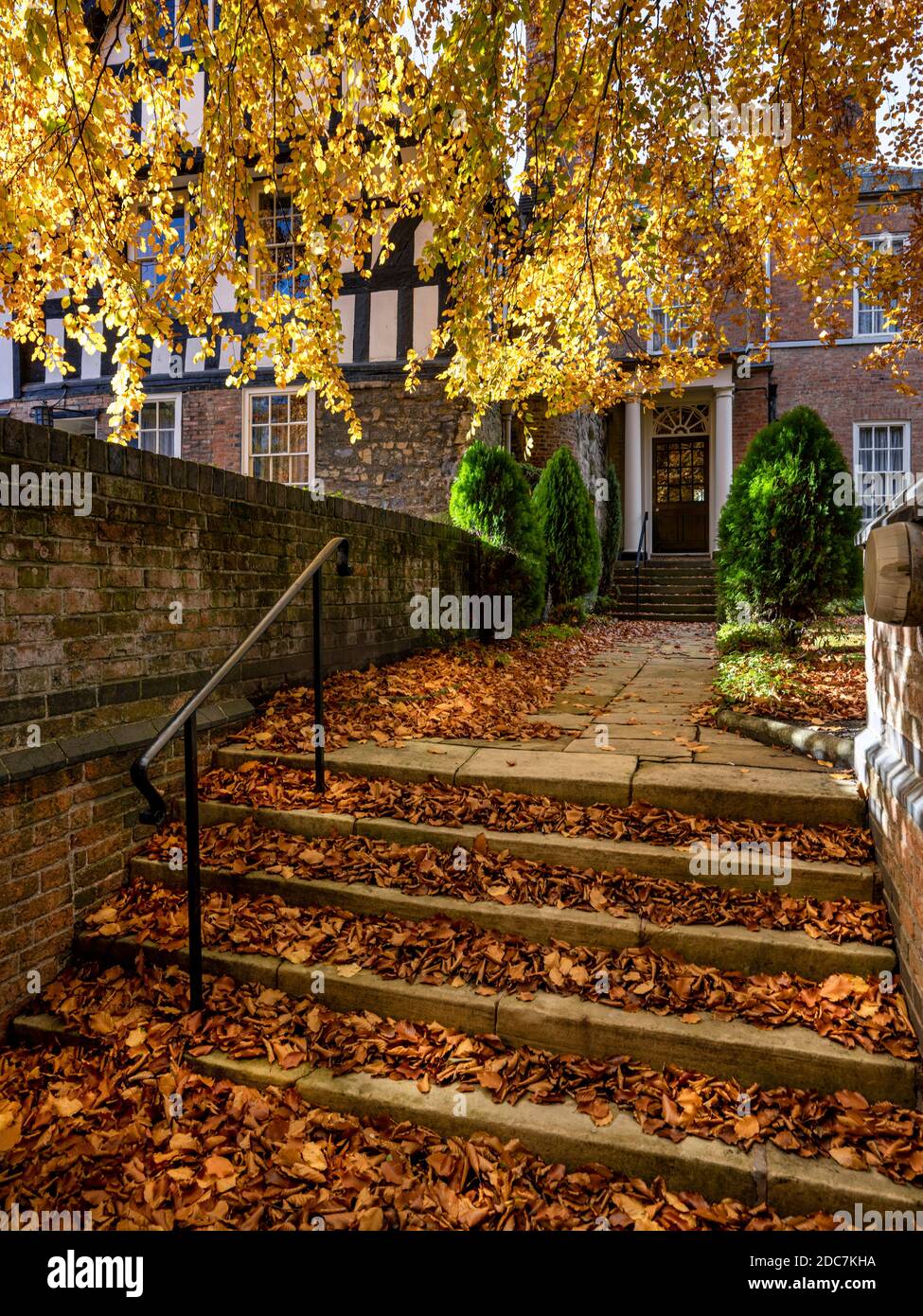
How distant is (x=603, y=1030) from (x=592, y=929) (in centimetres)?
39

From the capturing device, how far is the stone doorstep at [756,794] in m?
3.08

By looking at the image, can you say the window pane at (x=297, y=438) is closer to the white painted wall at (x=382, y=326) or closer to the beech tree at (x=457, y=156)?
the white painted wall at (x=382, y=326)

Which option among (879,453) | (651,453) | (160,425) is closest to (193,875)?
(160,425)

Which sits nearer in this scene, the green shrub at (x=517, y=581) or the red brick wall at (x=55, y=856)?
the red brick wall at (x=55, y=856)

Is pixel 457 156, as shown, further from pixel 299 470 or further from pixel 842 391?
pixel 842 391

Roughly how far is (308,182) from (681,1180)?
5.08 m

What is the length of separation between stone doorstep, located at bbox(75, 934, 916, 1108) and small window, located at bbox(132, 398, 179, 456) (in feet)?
34.7

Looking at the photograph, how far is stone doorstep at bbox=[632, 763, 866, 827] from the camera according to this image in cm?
308

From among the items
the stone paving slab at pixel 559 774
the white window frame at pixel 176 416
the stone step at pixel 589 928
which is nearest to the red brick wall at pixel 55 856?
the stone step at pixel 589 928

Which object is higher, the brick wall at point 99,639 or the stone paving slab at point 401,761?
the brick wall at point 99,639

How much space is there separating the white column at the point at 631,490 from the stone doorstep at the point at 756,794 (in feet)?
40.8

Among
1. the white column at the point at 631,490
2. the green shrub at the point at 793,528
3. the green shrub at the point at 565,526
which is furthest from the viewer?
the white column at the point at 631,490

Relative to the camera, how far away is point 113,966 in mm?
2848
